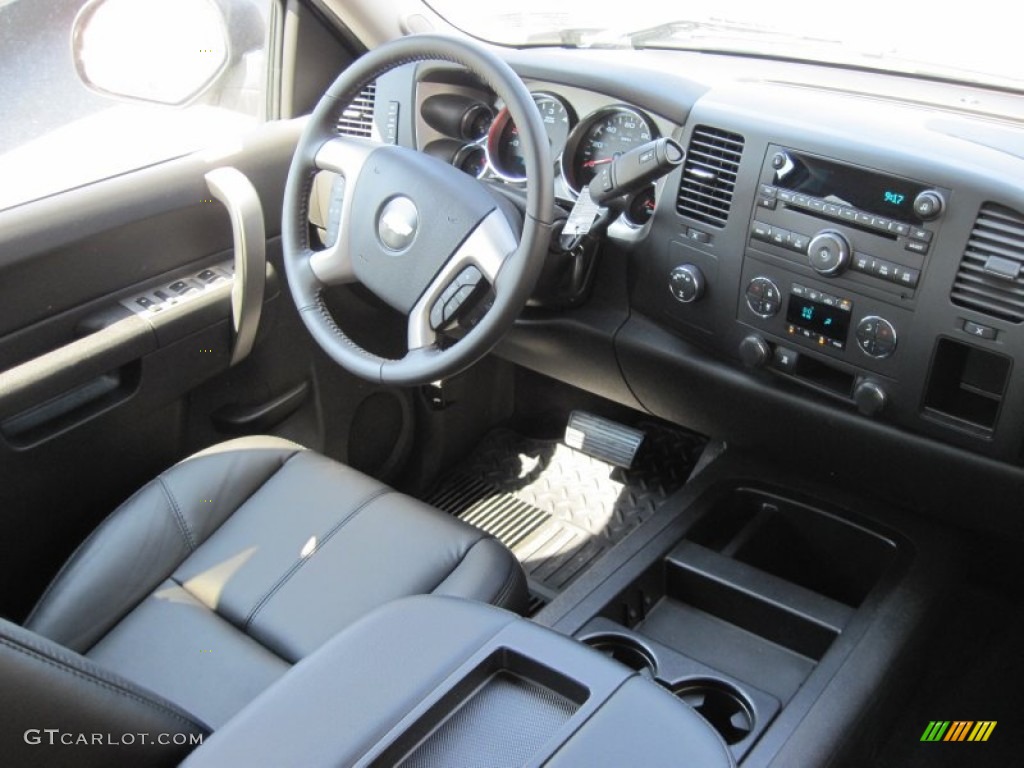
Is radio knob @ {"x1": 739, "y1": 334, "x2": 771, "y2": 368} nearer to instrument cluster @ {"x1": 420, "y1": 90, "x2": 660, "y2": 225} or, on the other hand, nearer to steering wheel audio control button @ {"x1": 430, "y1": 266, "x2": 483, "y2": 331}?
instrument cluster @ {"x1": 420, "y1": 90, "x2": 660, "y2": 225}

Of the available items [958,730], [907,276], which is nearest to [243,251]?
[907,276]

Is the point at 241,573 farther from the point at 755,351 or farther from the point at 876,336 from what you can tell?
the point at 876,336

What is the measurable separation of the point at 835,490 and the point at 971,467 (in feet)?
0.90

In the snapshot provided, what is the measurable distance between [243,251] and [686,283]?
80 cm

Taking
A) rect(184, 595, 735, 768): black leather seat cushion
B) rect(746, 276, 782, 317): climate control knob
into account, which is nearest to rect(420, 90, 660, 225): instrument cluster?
rect(746, 276, 782, 317): climate control knob

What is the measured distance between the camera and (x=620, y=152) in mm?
1826

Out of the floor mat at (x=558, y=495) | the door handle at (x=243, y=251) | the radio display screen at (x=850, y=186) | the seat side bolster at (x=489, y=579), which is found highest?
the radio display screen at (x=850, y=186)

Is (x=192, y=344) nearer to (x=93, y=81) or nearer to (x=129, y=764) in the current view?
(x=93, y=81)

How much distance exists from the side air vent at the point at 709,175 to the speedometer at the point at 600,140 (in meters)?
0.11

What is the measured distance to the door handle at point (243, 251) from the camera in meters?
1.94

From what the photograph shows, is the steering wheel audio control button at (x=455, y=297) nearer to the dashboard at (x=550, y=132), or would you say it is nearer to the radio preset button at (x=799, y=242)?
the dashboard at (x=550, y=132)

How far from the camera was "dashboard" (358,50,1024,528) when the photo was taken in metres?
1.46

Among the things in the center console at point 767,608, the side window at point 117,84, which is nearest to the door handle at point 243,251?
the side window at point 117,84

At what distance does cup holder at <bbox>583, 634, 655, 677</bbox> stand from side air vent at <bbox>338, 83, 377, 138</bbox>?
1.06 meters
